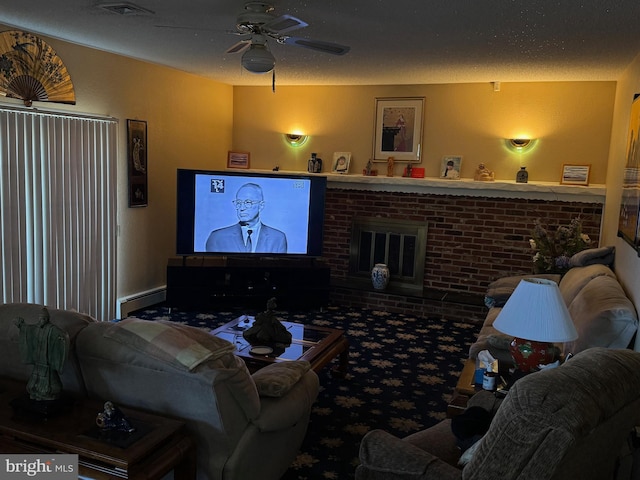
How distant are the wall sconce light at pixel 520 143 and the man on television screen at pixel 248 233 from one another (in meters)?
2.63

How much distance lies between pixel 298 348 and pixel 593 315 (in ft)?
5.80

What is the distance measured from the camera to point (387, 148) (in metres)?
6.29

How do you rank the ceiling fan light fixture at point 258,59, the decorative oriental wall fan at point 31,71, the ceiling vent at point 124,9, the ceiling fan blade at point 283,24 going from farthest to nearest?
the decorative oriental wall fan at point 31,71
the ceiling fan light fixture at point 258,59
the ceiling vent at point 124,9
the ceiling fan blade at point 283,24

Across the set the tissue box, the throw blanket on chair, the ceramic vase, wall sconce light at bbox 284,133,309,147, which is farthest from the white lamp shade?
wall sconce light at bbox 284,133,309,147

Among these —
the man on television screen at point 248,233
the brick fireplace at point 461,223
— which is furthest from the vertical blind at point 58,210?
the brick fireplace at point 461,223

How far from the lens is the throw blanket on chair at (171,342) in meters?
1.86

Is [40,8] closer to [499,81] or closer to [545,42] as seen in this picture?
[545,42]

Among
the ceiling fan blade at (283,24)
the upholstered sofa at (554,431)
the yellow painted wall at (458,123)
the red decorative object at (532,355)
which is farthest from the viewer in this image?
the yellow painted wall at (458,123)

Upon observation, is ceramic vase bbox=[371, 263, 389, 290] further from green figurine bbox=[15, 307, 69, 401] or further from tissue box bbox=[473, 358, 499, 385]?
green figurine bbox=[15, 307, 69, 401]

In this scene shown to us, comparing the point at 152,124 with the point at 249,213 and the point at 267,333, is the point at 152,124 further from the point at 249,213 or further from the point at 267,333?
the point at 267,333

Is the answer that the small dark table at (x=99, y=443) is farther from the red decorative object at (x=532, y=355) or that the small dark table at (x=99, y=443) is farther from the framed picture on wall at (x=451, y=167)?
the framed picture on wall at (x=451, y=167)

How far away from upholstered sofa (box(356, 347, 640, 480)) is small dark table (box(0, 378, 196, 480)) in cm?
67

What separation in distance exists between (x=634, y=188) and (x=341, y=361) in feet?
7.33

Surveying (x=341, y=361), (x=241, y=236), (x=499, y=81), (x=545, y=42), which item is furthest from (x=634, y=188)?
(x=241, y=236)
